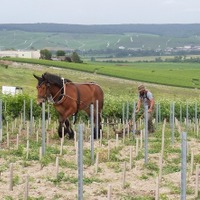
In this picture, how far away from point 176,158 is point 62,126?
4.48 m

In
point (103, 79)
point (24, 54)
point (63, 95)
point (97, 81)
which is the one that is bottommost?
point (24, 54)

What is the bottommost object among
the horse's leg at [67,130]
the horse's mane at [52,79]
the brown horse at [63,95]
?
the horse's leg at [67,130]

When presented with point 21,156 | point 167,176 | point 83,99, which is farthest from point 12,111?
point 167,176

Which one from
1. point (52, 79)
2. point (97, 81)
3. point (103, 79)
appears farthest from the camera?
point (103, 79)

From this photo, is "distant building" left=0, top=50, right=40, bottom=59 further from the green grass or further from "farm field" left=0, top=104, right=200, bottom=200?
"farm field" left=0, top=104, right=200, bottom=200

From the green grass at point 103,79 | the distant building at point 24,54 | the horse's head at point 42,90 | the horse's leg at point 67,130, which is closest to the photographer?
A: the horse's head at point 42,90

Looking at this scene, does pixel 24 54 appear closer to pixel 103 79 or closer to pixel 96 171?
pixel 103 79

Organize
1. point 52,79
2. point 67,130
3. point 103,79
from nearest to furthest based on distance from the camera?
1. point 52,79
2. point 67,130
3. point 103,79

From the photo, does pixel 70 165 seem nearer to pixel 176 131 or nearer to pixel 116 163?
pixel 116 163

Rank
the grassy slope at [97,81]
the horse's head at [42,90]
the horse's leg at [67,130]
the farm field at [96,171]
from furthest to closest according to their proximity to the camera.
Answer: the grassy slope at [97,81] → the horse's leg at [67,130] → the horse's head at [42,90] → the farm field at [96,171]

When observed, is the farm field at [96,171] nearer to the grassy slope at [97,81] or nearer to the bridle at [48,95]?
the bridle at [48,95]

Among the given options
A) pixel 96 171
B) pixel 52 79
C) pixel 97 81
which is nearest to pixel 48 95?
pixel 52 79

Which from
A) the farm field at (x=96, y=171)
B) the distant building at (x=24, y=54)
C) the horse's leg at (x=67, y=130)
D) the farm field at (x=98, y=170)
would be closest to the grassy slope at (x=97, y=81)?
the horse's leg at (x=67, y=130)

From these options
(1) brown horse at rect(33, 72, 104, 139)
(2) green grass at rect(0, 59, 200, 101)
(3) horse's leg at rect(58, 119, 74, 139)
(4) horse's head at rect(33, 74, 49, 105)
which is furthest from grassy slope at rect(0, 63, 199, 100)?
(4) horse's head at rect(33, 74, 49, 105)
